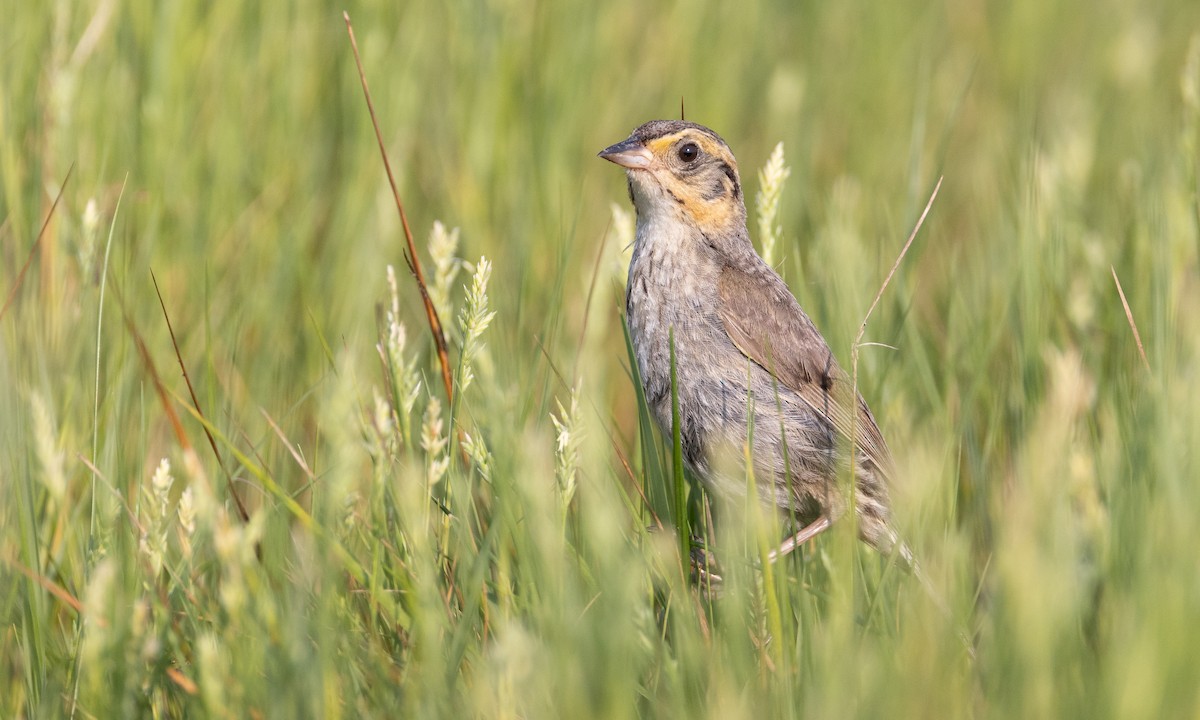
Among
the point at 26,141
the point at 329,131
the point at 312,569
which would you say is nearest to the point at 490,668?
the point at 312,569

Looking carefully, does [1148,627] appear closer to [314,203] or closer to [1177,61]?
[314,203]

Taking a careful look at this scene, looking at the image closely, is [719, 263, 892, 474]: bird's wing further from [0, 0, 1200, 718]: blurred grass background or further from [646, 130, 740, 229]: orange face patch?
[646, 130, 740, 229]: orange face patch

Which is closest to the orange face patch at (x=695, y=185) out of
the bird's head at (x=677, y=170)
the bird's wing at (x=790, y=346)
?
the bird's head at (x=677, y=170)

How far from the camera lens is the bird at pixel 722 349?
351 centimetres

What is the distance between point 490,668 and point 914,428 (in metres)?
2.03

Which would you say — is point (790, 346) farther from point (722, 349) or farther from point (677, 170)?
point (677, 170)

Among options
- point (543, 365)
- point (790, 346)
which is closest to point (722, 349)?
point (790, 346)

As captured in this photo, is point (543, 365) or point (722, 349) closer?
point (722, 349)

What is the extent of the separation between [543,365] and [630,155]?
65 centimetres

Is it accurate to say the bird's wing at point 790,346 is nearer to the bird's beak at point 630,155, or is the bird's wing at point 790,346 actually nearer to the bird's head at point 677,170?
the bird's head at point 677,170

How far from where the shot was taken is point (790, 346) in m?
3.70

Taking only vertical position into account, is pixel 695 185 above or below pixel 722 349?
above

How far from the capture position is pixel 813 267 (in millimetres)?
3967

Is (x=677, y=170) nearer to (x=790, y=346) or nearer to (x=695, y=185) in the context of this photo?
(x=695, y=185)
